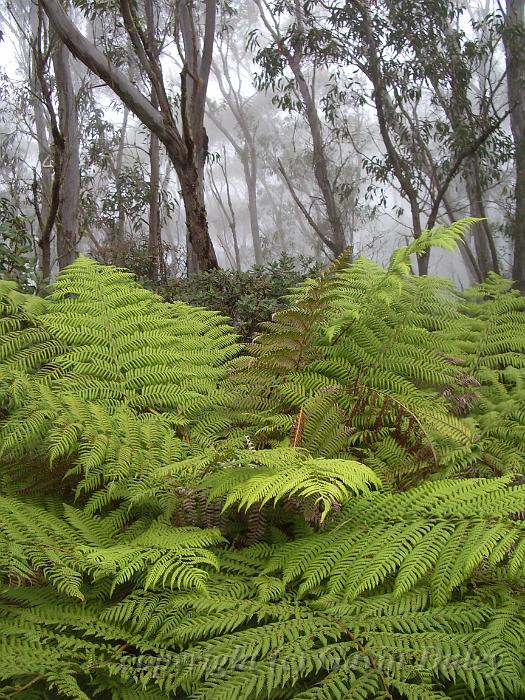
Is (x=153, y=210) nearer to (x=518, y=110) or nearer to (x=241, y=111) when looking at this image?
(x=518, y=110)

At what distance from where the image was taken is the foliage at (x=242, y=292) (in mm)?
3509

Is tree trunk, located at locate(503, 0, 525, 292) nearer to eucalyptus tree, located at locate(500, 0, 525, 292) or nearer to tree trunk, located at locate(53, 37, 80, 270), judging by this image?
eucalyptus tree, located at locate(500, 0, 525, 292)

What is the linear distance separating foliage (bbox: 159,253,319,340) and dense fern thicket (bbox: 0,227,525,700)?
1.80m

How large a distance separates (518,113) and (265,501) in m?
8.75

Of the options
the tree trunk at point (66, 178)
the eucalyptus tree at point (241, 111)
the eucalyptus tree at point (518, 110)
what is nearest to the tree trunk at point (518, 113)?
the eucalyptus tree at point (518, 110)

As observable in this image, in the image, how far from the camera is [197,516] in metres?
1.08

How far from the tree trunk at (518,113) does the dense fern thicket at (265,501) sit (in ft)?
21.3

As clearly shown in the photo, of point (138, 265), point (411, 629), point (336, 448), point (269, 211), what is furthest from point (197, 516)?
point (269, 211)

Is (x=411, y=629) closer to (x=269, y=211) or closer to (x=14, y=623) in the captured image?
(x=14, y=623)

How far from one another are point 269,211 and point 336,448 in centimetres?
2320

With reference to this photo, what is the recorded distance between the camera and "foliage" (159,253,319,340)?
3509 mm

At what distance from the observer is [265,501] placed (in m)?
0.84

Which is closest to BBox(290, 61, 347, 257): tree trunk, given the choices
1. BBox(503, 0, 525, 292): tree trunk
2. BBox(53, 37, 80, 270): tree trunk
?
BBox(503, 0, 525, 292): tree trunk

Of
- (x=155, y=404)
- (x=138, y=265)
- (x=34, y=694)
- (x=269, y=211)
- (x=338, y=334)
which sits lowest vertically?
(x=34, y=694)
